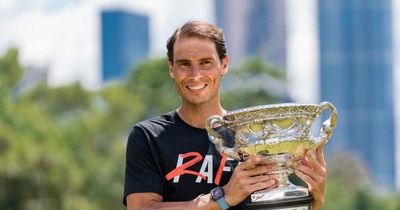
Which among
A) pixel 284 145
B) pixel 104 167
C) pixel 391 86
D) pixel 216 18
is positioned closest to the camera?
pixel 284 145

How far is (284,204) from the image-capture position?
4.55m

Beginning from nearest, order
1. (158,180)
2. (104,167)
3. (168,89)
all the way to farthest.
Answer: (158,180)
(104,167)
(168,89)

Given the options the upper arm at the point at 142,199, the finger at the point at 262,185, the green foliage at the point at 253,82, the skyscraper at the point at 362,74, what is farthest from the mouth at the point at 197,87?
the skyscraper at the point at 362,74

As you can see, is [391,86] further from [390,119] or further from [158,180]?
[158,180]

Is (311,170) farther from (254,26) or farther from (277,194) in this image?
(254,26)

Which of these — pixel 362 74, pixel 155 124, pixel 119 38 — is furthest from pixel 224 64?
pixel 119 38

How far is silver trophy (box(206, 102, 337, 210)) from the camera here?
456 centimetres

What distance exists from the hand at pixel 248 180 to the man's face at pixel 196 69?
45 centimetres

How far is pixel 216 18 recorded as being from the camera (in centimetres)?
19288

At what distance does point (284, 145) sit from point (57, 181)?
25.0 m

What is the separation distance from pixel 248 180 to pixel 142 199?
0.51 m

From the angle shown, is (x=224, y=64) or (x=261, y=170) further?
(x=224, y=64)

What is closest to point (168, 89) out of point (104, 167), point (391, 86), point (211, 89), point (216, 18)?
point (104, 167)

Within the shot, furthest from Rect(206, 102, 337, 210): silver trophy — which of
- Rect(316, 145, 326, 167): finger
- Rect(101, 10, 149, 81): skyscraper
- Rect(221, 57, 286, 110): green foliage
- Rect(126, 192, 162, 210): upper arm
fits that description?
Rect(101, 10, 149, 81): skyscraper
